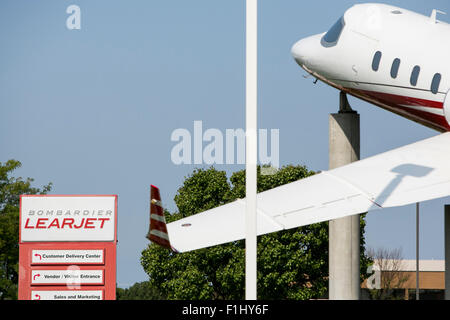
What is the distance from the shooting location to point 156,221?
14531 mm

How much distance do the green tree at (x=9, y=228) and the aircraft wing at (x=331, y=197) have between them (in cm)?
3974

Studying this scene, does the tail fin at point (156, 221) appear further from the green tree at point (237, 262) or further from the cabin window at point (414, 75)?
the green tree at point (237, 262)

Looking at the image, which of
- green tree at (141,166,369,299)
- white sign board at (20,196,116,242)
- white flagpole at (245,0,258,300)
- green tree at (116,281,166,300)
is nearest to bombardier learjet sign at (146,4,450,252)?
white flagpole at (245,0,258,300)

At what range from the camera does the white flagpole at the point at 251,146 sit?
1417cm

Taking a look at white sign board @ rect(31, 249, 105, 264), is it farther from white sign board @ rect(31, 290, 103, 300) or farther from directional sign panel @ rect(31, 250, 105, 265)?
white sign board @ rect(31, 290, 103, 300)

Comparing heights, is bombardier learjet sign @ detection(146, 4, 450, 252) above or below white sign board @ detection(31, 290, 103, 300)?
above

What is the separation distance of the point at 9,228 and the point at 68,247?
2926 centimetres

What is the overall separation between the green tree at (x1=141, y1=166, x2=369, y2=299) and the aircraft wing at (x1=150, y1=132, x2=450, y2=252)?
3359 cm

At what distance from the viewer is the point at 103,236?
30344 millimetres

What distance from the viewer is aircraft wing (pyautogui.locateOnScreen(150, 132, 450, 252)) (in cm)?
1831

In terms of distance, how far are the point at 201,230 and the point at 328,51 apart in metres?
11.6

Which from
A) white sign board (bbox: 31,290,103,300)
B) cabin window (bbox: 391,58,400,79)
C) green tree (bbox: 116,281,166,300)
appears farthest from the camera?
green tree (bbox: 116,281,166,300)
